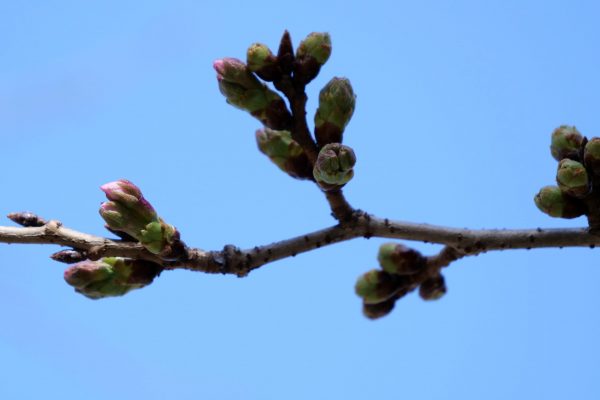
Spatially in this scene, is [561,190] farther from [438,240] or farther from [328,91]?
[328,91]

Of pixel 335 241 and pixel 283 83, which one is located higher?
pixel 283 83

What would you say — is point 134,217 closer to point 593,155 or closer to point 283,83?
point 283,83

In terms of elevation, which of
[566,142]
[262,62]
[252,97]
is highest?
[262,62]

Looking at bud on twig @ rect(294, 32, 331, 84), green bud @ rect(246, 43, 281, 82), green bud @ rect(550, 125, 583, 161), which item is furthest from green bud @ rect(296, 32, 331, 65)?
green bud @ rect(550, 125, 583, 161)

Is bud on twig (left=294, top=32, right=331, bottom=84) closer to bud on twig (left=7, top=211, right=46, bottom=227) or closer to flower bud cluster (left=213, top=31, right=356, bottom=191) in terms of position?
flower bud cluster (left=213, top=31, right=356, bottom=191)

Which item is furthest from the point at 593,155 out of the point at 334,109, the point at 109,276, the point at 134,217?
the point at 109,276

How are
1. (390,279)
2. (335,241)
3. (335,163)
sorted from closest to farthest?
(335,163) < (335,241) < (390,279)

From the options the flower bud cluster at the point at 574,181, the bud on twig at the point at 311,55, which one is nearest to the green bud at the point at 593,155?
the flower bud cluster at the point at 574,181

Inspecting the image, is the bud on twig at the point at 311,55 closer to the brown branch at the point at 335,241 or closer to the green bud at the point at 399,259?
the brown branch at the point at 335,241
